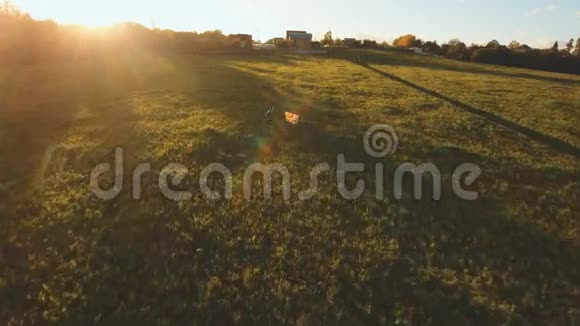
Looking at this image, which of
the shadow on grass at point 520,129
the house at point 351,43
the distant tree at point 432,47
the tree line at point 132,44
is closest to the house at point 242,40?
the tree line at point 132,44

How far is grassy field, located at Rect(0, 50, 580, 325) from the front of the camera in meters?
6.74

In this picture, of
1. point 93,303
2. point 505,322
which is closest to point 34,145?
point 93,303

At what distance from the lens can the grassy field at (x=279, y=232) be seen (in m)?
6.74

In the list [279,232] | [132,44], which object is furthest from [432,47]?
[279,232]

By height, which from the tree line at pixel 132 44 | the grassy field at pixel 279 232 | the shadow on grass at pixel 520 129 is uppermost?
the tree line at pixel 132 44

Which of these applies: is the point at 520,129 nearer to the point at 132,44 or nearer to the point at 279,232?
the point at 279,232

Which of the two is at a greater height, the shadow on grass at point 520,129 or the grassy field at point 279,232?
the shadow on grass at point 520,129

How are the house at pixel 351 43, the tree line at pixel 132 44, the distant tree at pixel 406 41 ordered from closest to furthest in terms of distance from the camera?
the tree line at pixel 132 44
the house at pixel 351 43
the distant tree at pixel 406 41

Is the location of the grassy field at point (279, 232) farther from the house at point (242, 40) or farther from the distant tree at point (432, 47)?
the distant tree at point (432, 47)

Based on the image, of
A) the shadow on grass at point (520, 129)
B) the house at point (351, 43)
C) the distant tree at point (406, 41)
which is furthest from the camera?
the distant tree at point (406, 41)

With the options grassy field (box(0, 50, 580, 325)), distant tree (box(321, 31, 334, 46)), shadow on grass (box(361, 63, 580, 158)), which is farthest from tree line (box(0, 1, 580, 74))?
shadow on grass (box(361, 63, 580, 158))

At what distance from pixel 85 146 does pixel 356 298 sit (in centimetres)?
1074

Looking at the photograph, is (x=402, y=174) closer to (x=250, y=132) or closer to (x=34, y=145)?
(x=250, y=132)

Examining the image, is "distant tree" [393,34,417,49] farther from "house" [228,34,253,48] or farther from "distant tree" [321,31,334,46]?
"house" [228,34,253,48]
